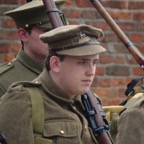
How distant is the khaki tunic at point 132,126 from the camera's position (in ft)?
12.3

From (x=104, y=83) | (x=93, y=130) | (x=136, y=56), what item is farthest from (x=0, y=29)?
(x=93, y=130)

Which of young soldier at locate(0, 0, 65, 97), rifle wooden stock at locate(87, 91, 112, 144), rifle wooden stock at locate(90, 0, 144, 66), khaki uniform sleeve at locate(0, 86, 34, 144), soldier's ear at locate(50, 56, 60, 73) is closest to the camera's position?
khaki uniform sleeve at locate(0, 86, 34, 144)

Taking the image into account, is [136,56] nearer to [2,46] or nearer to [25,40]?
[25,40]

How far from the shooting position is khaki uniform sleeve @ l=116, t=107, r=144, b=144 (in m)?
3.75

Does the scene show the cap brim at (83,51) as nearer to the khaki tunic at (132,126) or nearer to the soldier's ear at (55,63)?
the soldier's ear at (55,63)

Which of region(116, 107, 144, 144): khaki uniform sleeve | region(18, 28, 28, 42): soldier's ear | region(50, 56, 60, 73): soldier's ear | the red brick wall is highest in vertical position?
region(50, 56, 60, 73): soldier's ear

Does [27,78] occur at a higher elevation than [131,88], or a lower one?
higher

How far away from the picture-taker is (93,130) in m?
4.09

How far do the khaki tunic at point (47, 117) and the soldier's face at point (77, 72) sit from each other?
83 mm

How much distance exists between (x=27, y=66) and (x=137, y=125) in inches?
52.5

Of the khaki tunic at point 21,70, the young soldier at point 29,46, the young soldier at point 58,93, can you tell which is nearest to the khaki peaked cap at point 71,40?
the young soldier at point 58,93

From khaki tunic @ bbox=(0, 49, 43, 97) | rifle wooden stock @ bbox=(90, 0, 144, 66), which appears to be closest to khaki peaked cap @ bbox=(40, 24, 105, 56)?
khaki tunic @ bbox=(0, 49, 43, 97)

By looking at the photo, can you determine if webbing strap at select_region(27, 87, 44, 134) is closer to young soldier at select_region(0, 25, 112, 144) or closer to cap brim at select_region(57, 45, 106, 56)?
young soldier at select_region(0, 25, 112, 144)

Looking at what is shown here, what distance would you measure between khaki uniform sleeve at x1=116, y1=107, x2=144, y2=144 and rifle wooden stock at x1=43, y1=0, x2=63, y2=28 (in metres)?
0.80
